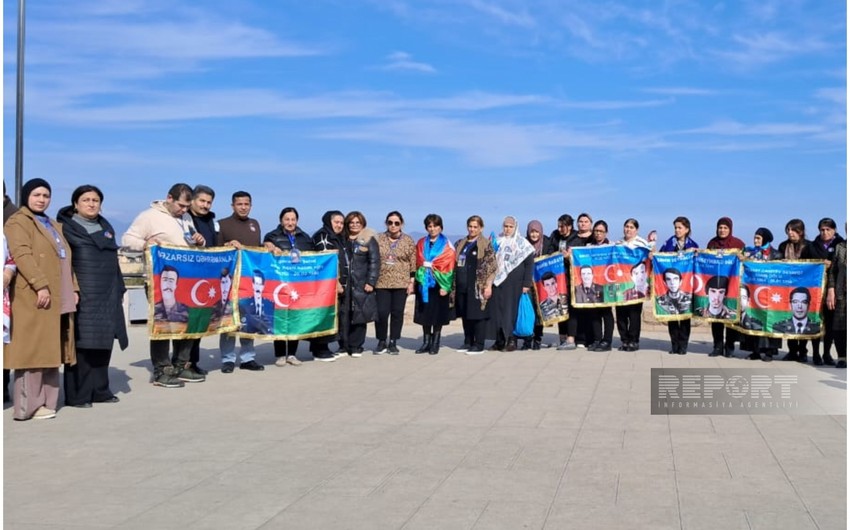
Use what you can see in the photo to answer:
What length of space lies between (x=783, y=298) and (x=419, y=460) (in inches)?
299

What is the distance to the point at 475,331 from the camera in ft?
44.0

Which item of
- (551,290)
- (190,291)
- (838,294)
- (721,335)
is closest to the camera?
(190,291)

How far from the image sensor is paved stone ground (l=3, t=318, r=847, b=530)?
16.5 feet

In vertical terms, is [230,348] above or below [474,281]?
below

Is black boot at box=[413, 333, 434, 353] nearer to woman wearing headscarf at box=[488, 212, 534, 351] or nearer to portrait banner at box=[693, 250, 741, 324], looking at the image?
woman wearing headscarf at box=[488, 212, 534, 351]

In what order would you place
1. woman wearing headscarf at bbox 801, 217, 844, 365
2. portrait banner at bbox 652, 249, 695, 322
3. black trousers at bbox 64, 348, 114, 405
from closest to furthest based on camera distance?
black trousers at bbox 64, 348, 114, 405, woman wearing headscarf at bbox 801, 217, 844, 365, portrait banner at bbox 652, 249, 695, 322

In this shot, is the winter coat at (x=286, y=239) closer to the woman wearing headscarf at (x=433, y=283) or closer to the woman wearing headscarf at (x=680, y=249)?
the woman wearing headscarf at (x=433, y=283)

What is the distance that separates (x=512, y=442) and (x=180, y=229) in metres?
4.77

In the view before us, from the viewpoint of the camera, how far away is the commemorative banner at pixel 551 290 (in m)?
13.8

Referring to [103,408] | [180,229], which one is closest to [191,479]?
[103,408]

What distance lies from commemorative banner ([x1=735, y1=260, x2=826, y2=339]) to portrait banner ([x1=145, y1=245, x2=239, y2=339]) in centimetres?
654

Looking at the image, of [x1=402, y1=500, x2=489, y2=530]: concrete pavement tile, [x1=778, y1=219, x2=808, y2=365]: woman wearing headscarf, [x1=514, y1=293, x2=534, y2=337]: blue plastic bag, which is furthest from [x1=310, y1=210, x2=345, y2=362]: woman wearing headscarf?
[x1=402, y1=500, x2=489, y2=530]: concrete pavement tile
